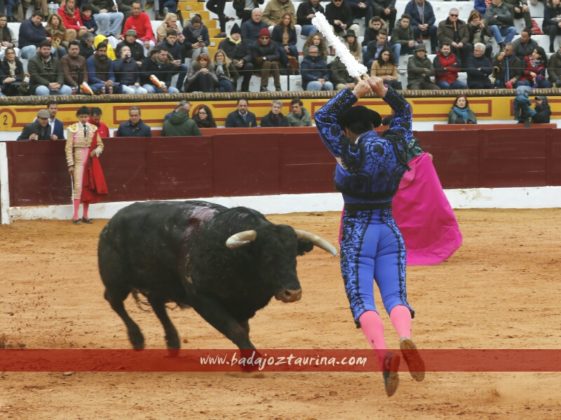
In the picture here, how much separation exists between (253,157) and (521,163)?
3718mm

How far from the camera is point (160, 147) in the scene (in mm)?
15352

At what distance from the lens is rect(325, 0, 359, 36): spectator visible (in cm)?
1762

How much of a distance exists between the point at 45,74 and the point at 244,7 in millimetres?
3750

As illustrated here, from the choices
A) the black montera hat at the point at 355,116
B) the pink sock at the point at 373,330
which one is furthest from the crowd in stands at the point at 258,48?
the pink sock at the point at 373,330

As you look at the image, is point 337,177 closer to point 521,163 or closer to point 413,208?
point 413,208

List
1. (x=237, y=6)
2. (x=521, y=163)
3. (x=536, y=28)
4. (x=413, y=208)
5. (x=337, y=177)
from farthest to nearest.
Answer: (x=536, y=28)
(x=237, y=6)
(x=521, y=163)
(x=413, y=208)
(x=337, y=177)

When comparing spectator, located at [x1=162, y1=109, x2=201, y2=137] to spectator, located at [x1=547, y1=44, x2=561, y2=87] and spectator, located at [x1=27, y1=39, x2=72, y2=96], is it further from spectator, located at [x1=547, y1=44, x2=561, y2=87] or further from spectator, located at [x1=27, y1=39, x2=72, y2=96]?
spectator, located at [x1=547, y1=44, x2=561, y2=87]

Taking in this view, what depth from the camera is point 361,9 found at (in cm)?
1836

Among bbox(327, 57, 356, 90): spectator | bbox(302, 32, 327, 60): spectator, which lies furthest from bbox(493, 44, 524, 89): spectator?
bbox(302, 32, 327, 60): spectator

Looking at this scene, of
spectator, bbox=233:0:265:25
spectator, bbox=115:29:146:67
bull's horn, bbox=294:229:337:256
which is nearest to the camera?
bull's horn, bbox=294:229:337:256

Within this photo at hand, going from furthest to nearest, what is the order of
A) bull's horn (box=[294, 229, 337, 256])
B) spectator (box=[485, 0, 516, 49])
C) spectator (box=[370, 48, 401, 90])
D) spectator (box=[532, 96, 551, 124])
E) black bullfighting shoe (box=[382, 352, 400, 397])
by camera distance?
spectator (box=[485, 0, 516, 49]) < spectator (box=[532, 96, 551, 124]) < spectator (box=[370, 48, 401, 90]) < bull's horn (box=[294, 229, 337, 256]) < black bullfighting shoe (box=[382, 352, 400, 397])

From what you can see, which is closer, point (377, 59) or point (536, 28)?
point (377, 59)

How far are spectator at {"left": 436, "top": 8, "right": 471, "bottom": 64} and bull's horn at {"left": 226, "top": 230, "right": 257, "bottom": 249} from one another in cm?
1195

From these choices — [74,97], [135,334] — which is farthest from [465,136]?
[135,334]
